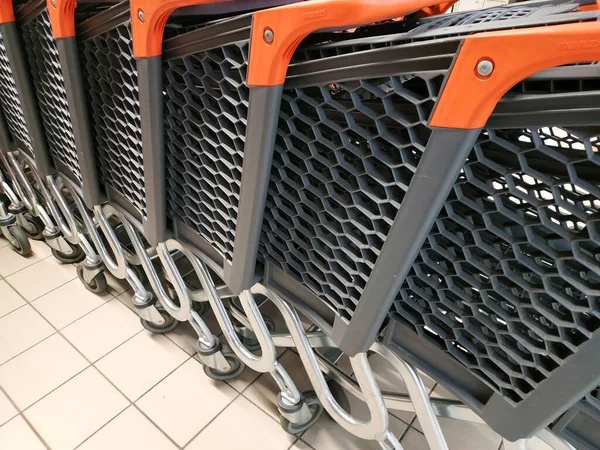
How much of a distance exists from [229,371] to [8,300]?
3.79 ft

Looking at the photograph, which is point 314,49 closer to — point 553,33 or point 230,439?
point 553,33

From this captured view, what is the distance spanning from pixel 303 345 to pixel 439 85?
871 millimetres

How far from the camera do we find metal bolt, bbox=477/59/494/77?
20.1 inches

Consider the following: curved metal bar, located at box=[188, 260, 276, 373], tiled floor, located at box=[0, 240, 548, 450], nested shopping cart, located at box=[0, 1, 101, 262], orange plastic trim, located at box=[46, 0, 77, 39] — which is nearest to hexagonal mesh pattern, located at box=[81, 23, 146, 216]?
orange plastic trim, located at box=[46, 0, 77, 39]

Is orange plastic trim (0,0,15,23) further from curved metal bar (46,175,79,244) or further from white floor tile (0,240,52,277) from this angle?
white floor tile (0,240,52,277)

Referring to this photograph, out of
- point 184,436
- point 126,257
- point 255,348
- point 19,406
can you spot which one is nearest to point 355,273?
point 255,348

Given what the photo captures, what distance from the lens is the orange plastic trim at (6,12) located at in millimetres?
1308

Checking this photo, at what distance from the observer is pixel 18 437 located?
1.39 meters

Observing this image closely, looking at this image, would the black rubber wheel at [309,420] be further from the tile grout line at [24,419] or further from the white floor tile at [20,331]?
the white floor tile at [20,331]

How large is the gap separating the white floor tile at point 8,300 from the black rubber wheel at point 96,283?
0.90 ft

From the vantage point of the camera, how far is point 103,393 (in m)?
1.53

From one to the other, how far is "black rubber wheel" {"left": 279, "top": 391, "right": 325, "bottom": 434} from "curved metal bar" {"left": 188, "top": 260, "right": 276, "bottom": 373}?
19 cm

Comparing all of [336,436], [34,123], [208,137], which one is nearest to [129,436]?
[336,436]

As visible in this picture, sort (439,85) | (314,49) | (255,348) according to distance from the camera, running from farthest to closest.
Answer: (255,348) → (314,49) → (439,85)
